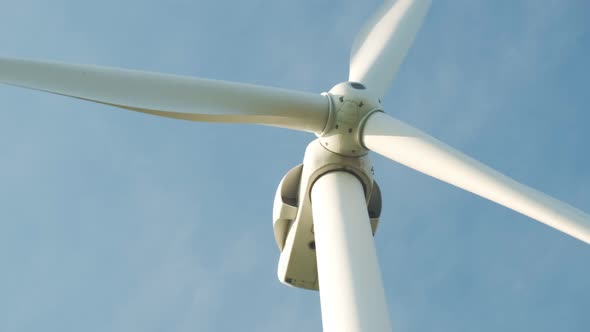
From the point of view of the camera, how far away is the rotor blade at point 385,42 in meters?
15.3

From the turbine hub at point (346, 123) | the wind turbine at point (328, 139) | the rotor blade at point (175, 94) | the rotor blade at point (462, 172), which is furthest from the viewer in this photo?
the turbine hub at point (346, 123)

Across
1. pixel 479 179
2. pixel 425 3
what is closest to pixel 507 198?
pixel 479 179

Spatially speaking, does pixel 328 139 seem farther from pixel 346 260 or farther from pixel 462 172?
pixel 346 260

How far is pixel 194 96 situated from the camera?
12039 mm

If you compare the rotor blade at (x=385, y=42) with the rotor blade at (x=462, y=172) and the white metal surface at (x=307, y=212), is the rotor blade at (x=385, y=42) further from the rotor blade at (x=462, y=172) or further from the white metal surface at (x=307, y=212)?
the rotor blade at (x=462, y=172)

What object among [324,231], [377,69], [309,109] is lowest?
[324,231]

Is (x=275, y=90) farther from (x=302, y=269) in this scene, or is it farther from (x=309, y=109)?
(x=302, y=269)

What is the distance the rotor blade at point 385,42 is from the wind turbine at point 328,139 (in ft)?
0.43

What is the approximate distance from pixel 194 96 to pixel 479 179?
13.7 feet

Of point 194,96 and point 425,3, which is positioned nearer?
point 194,96

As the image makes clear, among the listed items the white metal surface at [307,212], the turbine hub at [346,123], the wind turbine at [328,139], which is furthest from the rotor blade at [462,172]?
the white metal surface at [307,212]

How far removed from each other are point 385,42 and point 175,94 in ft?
17.9

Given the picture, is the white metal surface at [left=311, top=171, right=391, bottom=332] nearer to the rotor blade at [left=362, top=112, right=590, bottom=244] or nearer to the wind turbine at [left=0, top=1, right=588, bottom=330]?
the wind turbine at [left=0, top=1, right=588, bottom=330]

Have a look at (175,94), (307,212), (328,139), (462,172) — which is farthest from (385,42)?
(175,94)
